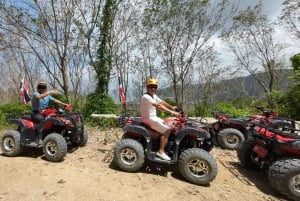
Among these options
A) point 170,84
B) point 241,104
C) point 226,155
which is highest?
point 170,84

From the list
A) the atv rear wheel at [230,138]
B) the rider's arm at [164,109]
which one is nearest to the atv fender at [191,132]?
the rider's arm at [164,109]

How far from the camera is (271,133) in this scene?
6078 millimetres

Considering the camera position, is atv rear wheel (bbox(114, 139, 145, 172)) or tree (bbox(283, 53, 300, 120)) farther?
tree (bbox(283, 53, 300, 120))

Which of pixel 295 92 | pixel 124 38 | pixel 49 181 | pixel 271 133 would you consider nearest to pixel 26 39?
pixel 124 38

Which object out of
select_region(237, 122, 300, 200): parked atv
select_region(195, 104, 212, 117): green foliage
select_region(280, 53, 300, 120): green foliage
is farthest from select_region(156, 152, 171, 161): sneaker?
select_region(280, 53, 300, 120): green foliage

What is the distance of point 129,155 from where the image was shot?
604 centimetres

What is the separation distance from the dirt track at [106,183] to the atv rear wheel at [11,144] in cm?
14

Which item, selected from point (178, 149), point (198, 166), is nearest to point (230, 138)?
point (178, 149)

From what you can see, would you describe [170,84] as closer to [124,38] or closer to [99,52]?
[124,38]

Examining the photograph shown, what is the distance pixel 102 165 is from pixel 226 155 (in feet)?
11.4

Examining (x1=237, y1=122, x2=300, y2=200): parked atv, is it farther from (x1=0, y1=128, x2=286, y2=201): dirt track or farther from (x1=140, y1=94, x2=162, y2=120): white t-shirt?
(x1=140, y1=94, x2=162, y2=120): white t-shirt

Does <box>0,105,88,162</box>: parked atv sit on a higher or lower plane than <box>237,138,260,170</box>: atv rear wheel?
higher

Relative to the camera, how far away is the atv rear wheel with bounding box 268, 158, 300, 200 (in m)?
5.28

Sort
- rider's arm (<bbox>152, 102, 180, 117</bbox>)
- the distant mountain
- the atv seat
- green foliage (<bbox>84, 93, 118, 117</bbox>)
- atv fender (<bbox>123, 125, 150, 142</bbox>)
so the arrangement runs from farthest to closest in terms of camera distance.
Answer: the distant mountain < green foliage (<bbox>84, 93, 118, 117</bbox>) < the atv seat < atv fender (<bbox>123, 125, 150, 142</bbox>) < rider's arm (<bbox>152, 102, 180, 117</bbox>)
